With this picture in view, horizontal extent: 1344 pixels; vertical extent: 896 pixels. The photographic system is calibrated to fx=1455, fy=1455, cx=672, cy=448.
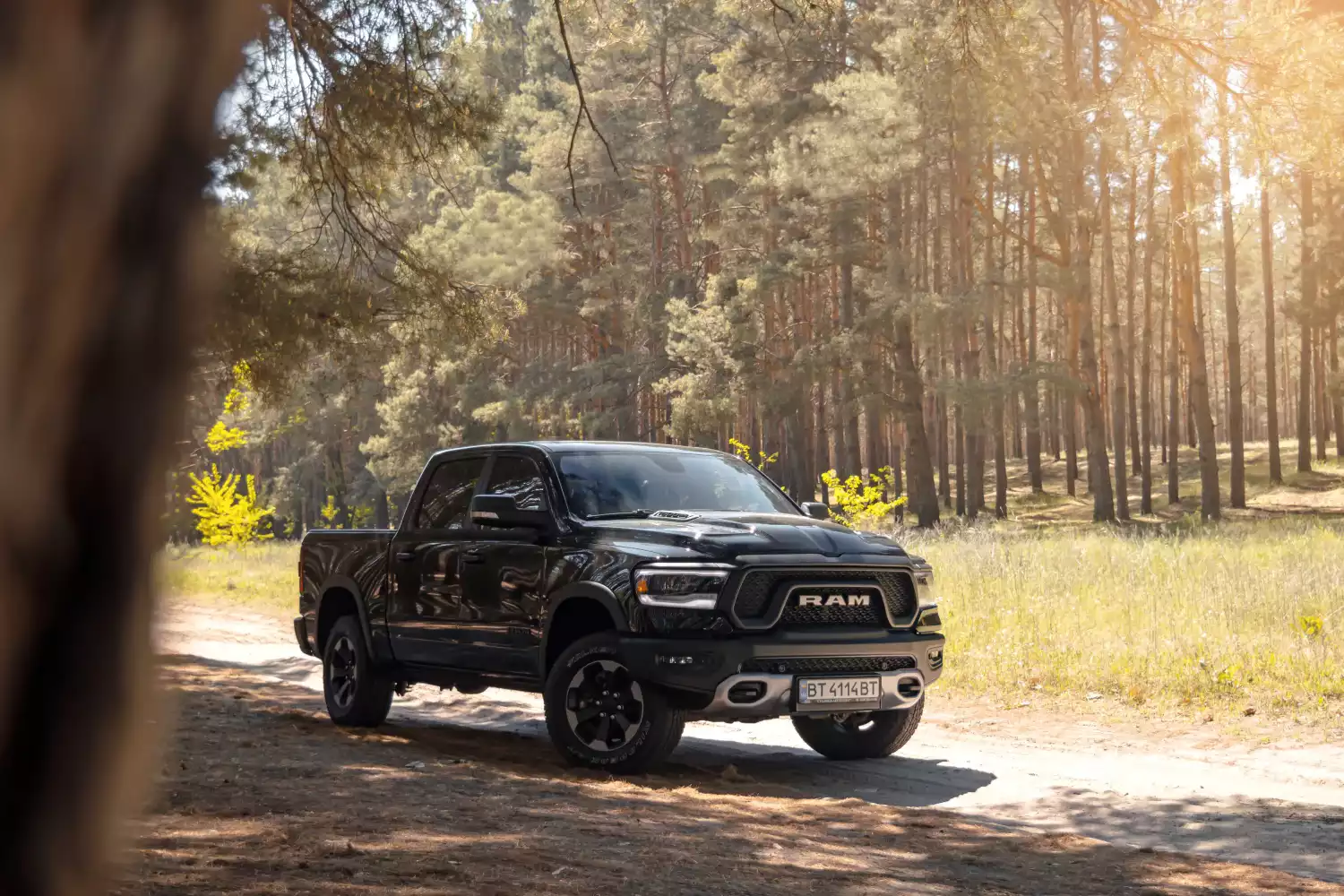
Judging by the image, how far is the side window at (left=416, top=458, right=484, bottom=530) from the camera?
10.7 meters

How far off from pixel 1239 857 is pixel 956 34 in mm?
6278

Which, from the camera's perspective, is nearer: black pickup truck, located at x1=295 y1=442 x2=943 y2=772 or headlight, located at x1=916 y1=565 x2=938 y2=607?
black pickup truck, located at x1=295 y1=442 x2=943 y2=772

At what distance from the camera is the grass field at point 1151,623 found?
11.7m

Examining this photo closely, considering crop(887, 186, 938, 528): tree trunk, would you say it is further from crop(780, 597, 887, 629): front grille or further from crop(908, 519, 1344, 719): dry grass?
crop(780, 597, 887, 629): front grille

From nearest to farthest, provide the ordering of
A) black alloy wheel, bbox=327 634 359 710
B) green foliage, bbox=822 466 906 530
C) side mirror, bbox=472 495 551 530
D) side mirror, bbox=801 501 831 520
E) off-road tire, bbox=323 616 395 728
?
side mirror, bbox=472 495 551 530, side mirror, bbox=801 501 831 520, off-road tire, bbox=323 616 395 728, black alloy wheel, bbox=327 634 359 710, green foliage, bbox=822 466 906 530

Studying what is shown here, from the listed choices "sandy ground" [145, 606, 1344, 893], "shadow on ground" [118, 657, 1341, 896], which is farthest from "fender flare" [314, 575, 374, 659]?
"shadow on ground" [118, 657, 1341, 896]

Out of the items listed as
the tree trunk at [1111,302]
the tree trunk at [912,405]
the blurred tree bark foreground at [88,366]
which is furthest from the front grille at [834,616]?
the tree trunk at [912,405]

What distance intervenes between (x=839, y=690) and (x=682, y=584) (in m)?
1.14

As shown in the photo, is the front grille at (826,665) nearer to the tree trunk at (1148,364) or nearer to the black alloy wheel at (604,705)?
the black alloy wheel at (604,705)

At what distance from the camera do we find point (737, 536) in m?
9.09

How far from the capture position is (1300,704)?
11.0 metres

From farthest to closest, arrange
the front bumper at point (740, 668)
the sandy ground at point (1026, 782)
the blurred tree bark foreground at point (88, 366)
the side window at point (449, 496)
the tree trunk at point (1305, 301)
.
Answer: the tree trunk at point (1305, 301) → the side window at point (449, 496) → the front bumper at point (740, 668) → the sandy ground at point (1026, 782) → the blurred tree bark foreground at point (88, 366)

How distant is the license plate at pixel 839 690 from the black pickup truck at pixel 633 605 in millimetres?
11

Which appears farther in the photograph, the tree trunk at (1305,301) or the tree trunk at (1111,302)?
the tree trunk at (1305,301)
